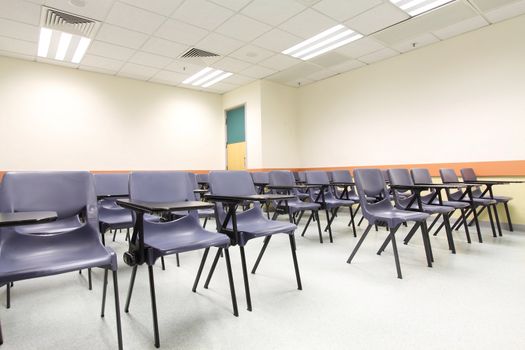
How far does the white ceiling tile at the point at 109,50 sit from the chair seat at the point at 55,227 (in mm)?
4381

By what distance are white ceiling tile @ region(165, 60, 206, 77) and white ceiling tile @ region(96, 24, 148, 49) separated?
3.11 ft

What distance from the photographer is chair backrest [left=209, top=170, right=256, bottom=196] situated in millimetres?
2188

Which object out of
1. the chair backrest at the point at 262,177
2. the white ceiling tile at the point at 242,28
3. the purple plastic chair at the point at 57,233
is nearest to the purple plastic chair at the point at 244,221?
the purple plastic chair at the point at 57,233

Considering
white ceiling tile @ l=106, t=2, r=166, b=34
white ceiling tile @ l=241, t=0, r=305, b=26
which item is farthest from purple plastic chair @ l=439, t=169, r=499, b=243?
white ceiling tile @ l=106, t=2, r=166, b=34

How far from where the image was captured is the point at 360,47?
5539 millimetres

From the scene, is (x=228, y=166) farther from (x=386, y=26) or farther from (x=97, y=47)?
(x=386, y=26)

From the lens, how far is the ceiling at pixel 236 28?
4.13 m

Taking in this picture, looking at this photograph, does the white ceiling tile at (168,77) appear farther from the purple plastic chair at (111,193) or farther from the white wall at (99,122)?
the purple plastic chair at (111,193)

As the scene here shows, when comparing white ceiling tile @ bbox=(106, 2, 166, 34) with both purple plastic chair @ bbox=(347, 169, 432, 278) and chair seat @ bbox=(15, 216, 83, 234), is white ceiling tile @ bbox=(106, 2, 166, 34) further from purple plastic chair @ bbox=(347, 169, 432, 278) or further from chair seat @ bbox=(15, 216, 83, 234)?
purple plastic chair @ bbox=(347, 169, 432, 278)

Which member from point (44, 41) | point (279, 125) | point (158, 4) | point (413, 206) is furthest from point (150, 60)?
point (413, 206)

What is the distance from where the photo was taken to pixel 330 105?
23.7 ft

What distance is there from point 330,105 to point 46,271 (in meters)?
6.86

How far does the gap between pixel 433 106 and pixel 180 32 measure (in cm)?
468

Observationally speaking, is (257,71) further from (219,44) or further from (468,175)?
(468,175)
